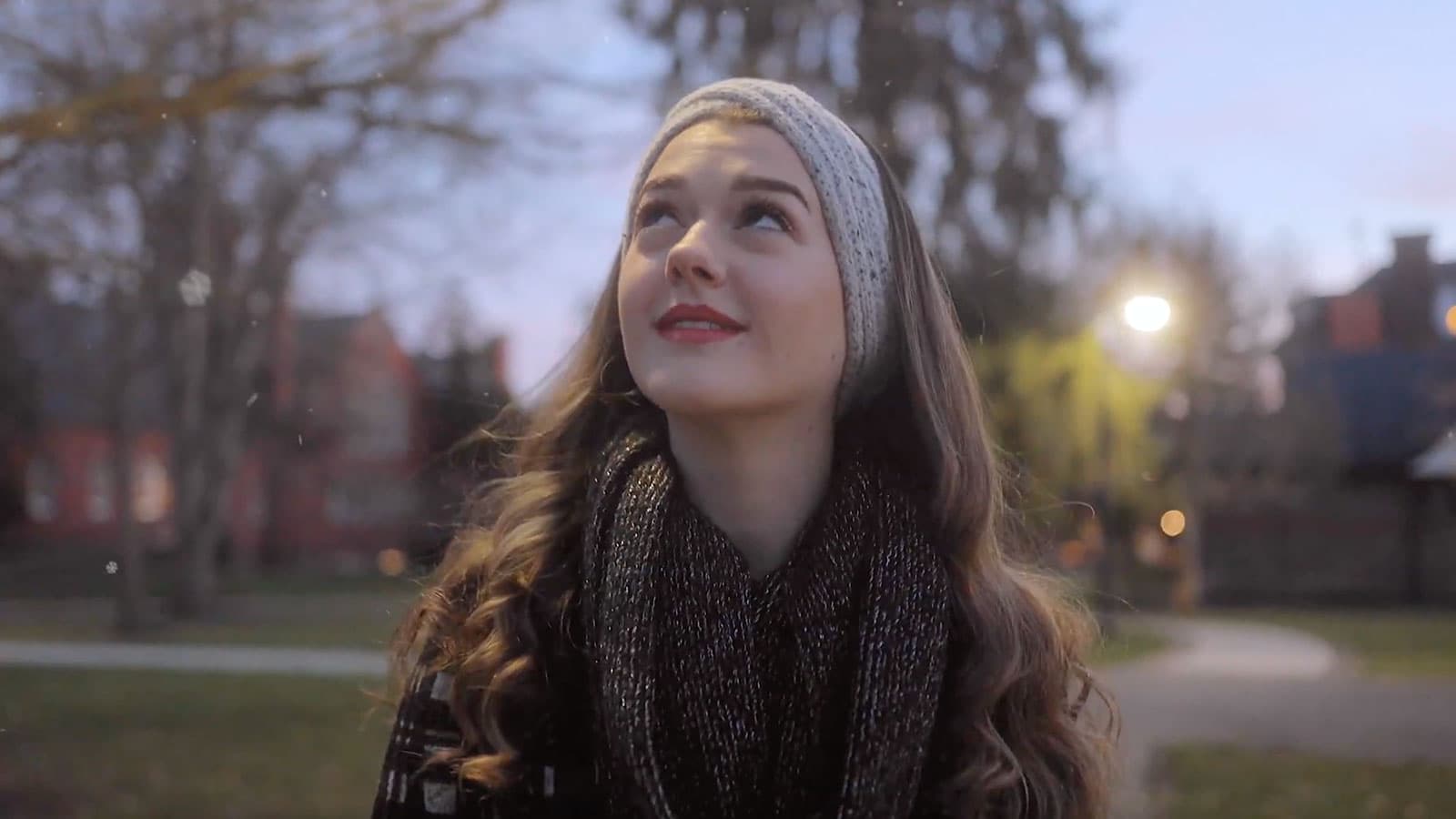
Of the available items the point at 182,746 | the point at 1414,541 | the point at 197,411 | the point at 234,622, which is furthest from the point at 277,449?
the point at 1414,541

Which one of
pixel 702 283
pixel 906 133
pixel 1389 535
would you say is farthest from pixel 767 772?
pixel 1389 535

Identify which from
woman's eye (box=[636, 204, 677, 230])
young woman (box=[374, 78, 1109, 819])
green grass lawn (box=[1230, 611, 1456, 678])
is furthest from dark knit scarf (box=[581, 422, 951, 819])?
green grass lawn (box=[1230, 611, 1456, 678])

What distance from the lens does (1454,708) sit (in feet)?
17.5

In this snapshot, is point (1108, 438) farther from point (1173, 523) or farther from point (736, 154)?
point (736, 154)

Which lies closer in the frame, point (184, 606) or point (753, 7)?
point (753, 7)

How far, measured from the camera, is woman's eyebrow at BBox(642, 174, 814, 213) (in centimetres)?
144

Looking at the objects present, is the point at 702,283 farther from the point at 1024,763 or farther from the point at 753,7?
the point at 753,7

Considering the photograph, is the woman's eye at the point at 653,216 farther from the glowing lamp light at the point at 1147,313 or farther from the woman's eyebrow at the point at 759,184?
the glowing lamp light at the point at 1147,313

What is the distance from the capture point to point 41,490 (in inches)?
170

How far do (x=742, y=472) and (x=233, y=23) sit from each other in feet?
9.66

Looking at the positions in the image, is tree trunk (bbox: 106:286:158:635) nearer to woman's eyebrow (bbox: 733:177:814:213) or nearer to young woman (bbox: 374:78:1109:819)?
young woman (bbox: 374:78:1109:819)

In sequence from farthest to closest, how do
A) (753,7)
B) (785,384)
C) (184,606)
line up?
(184,606), (753,7), (785,384)

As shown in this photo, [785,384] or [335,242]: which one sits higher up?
[335,242]

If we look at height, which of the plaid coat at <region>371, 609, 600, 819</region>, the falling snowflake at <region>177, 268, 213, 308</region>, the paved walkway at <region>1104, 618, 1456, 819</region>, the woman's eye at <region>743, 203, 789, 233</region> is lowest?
the paved walkway at <region>1104, 618, 1456, 819</region>
